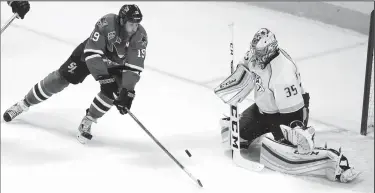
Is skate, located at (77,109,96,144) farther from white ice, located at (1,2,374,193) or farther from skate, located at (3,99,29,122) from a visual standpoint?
skate, located at (3,99,29,122)

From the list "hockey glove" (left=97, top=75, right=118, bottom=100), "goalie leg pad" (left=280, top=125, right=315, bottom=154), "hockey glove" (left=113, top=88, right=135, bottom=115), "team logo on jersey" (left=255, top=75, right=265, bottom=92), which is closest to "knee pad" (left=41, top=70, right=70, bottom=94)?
"hockey glove" (left=97, top=75, right=118, bottom=100)

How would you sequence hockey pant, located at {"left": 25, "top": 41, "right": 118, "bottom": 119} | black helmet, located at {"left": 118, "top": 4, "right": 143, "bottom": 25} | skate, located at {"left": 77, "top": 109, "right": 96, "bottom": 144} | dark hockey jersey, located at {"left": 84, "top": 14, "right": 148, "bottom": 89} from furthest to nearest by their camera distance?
1. skate, located at {"left": 77, "top": 109, "right": 96, "bottom": 144}
2. hockey pant, located at {"left": 25, "top": 41, "right": 118, "bottom": 119}
3. dark hockey jersey, located at {"left": 84, "top": 14, "right": 148, "bottom": 89}
4. black helmet, located at {"left": 118, "top": 4, "right": 143, "bottom": 25}

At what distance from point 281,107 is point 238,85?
227 mm

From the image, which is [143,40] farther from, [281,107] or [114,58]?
[281,107]

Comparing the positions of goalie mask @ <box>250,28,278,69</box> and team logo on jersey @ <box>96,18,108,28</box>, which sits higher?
team logo on jersey @ <box>96,18,108,28</box>

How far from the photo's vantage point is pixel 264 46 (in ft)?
9.39

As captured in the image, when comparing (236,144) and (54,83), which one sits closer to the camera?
(236,144)

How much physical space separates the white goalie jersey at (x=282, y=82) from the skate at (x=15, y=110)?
1162 millimetres

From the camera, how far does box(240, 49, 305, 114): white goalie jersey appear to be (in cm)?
287

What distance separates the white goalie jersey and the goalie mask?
0.02 m

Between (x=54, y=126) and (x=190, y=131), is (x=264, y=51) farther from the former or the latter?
(x=54, y=126)

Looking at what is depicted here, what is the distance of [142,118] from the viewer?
11.9 feet

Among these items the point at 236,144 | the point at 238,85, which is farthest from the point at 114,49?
the point at 236,144

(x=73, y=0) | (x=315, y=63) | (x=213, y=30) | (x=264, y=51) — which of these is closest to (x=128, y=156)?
(x=264, y=51)
